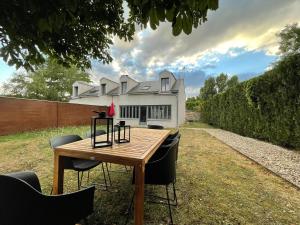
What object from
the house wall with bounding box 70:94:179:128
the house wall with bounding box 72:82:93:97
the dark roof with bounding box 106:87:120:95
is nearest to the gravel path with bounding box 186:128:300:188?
the house wall with bounding box 70:94:179:128

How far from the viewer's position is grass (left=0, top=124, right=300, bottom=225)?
2.28m

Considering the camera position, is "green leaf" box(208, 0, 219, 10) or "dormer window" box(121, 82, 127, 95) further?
"dormer window" box(121, 82, 127, 95)

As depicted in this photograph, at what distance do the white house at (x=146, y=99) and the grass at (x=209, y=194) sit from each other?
11.3m

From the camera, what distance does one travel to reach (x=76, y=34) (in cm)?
226

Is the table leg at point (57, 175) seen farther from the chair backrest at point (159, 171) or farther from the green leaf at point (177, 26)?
the green leaf at point (177, 26)

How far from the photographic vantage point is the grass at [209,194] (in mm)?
2277

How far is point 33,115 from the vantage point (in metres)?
10.3

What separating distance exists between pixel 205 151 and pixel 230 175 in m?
2.22

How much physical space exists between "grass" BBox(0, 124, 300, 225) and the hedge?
8.93ft

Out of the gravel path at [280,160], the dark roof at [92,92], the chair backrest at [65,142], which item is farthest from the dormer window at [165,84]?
the chair backrest at [65,142]

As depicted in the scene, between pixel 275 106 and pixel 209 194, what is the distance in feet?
18.7

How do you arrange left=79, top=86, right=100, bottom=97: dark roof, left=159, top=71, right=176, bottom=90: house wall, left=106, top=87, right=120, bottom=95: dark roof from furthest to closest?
left=79, top=86, right=100, bottom=97: dark roof → left=106, top=87, right=120, bottom=95: dark roof → left=159, top=71, right=176, bottom=90: house wall

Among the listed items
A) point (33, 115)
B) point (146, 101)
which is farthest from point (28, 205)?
point (146, 101)

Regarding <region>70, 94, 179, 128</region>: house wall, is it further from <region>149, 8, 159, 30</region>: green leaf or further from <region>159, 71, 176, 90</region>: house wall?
<region>149, 8, 159, 30</region>: green leaf
